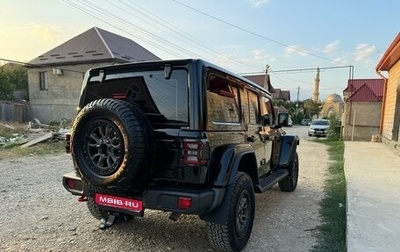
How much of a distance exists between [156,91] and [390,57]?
1195 centimetres

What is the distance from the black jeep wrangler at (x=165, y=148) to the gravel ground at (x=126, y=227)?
45cm

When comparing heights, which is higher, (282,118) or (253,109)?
(253,109)

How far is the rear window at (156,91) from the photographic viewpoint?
3.03 meters

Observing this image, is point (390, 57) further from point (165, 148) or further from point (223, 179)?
point (165, 148)

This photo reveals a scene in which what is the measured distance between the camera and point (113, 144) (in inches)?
114

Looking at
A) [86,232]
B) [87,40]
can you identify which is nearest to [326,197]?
[86,232]

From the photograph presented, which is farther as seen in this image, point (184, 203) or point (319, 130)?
point (319, 130)

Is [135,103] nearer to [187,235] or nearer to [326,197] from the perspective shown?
[187,235]

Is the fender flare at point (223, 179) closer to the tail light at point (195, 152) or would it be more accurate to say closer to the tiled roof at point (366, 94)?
the tail light at point (195, 152)

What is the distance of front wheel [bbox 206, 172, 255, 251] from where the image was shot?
316 cm

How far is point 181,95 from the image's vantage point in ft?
9.95

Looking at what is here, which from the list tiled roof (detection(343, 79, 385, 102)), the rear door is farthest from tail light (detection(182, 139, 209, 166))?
tiled roof (detection(343, 79, 385, 102))

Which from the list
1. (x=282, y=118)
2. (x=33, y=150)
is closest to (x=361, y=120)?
(x=282, y=118)

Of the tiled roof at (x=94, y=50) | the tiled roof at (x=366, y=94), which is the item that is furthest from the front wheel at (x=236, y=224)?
the tiled roof at (x=94, y=50)
